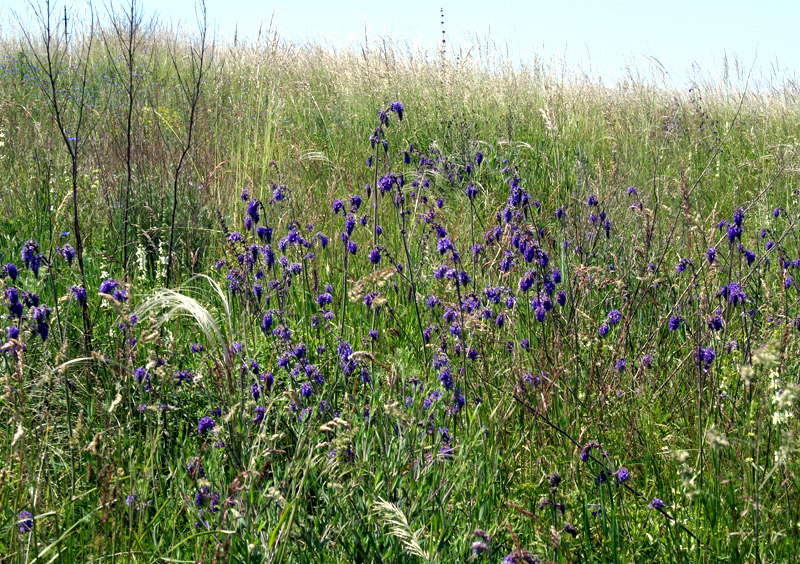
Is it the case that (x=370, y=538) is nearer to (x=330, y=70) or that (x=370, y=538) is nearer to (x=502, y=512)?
(x=502, y=512)

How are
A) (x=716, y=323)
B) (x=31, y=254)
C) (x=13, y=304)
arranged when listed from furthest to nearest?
(x=716, y=323), (x=31, y=254), (x=13, y=304)

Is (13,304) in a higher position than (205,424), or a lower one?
higher

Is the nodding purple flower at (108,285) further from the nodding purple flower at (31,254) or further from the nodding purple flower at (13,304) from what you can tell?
the nodding purple flower at (13,304)

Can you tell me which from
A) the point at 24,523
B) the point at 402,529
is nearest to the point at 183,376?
the point at 24,523

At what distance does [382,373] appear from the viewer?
250 cm

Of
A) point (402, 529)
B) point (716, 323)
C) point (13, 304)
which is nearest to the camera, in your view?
point (402, 529)

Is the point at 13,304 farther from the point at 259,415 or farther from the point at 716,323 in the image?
the point at 716,323

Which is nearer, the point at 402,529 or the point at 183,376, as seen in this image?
the point at 402,529

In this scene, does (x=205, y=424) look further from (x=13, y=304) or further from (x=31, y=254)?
(x=31, y=254)

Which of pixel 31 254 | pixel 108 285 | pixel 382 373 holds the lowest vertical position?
pixel 382 373

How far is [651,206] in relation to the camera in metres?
4.71

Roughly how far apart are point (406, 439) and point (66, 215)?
2.97 metres

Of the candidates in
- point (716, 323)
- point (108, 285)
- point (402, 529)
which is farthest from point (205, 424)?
point (716, 323)

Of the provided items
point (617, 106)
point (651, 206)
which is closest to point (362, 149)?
point (651, 206)
